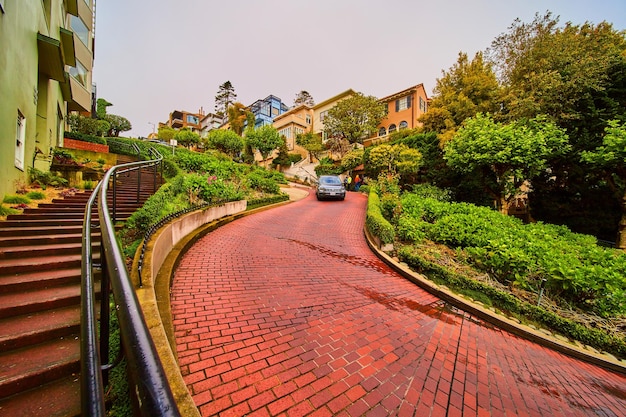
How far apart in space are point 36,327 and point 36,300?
491 millimetres

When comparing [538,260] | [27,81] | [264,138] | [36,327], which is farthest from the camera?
[264,138]

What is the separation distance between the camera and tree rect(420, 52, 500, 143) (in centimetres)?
1728

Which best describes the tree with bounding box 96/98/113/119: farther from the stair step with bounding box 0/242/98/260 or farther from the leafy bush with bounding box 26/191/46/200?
the stair step with bounding box 0/242/98/260

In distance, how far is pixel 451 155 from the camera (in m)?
13.0

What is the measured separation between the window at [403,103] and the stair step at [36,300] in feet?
110

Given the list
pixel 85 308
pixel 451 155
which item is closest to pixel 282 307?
pixel 85 308

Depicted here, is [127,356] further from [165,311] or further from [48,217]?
[48,217]

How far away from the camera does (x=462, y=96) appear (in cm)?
1769

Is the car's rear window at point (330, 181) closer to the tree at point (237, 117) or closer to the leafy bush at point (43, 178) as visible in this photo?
the leafy bush at point (43, 178)

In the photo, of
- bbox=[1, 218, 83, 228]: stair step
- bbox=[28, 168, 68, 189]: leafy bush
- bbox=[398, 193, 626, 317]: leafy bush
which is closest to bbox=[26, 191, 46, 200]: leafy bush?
bbox=[28, 168, 68, 189]: leafy bush

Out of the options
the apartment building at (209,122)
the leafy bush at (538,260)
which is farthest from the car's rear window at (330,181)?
the apartment building at (209,122)

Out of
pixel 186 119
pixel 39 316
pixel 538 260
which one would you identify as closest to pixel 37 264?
pixel 39 316

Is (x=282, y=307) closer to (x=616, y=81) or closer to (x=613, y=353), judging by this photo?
(x=613, y=353)

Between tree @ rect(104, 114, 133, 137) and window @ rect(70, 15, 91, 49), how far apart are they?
21.7 meters
